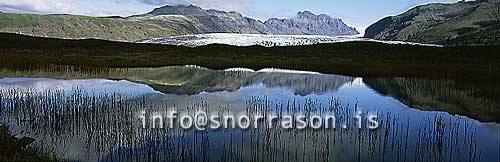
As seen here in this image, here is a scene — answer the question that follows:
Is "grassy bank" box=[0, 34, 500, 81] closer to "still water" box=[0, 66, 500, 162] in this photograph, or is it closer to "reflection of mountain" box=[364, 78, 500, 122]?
"reflection of mountain" box=[364, 78, 500, 122]

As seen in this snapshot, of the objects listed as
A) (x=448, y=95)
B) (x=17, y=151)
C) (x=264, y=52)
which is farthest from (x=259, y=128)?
(x=264, y=52)

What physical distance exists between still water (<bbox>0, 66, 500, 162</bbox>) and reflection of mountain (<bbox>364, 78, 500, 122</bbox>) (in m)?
0.04

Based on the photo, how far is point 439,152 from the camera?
10.2 metres

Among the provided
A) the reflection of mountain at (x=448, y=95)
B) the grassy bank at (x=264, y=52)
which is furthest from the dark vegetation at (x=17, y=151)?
the grassy bank at (x=264, y=52)

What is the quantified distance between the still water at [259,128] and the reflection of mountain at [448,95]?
4cm

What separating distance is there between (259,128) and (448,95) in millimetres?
12547

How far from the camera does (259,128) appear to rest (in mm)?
12328

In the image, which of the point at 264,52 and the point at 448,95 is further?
the point at 264,52

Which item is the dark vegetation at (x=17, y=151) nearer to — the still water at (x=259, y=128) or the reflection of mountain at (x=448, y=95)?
the still water at (x=259, y=128)

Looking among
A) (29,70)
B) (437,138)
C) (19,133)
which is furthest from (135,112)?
(29,70)

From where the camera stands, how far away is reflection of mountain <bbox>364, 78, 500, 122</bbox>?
16578mm

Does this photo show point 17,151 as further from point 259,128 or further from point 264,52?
point 264,52

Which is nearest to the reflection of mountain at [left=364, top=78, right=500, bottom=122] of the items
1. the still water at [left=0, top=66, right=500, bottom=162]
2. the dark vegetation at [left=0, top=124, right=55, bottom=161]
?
the still water at [left=0, top=66, right=500, bottom=162]

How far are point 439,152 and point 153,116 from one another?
8.11 m
